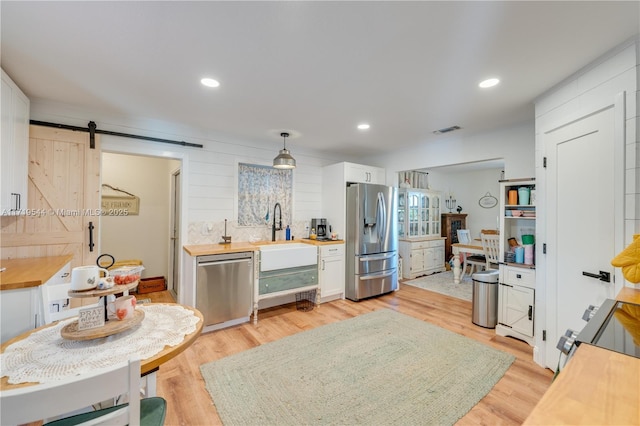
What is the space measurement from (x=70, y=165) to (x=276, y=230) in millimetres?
2552

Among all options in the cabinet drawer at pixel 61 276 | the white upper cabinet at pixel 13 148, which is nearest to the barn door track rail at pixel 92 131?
the white upper cabinet at pixel 13 148

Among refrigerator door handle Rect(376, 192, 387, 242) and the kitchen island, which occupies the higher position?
refrigerator door handle Rect(376, 192, 387, 242)

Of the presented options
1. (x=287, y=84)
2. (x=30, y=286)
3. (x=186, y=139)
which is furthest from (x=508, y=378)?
(x=186, y=139)

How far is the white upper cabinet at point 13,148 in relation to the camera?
2.04 m

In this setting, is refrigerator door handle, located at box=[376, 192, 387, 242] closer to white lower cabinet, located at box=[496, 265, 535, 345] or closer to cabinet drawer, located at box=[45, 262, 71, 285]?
white lower cabinet, located at box=[496, 265, 535, 345]

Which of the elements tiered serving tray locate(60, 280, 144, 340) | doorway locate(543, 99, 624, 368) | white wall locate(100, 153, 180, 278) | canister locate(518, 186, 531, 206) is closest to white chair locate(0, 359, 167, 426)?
tiered serving tray locate(60, 280, 144, 340)

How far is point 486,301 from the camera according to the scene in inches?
126

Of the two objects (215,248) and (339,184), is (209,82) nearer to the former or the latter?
(215,248)

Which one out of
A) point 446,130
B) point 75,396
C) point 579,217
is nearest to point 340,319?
point 579,217

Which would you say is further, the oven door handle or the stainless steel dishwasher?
the stainless steel dishwasher

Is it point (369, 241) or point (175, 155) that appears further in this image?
point (369, 241)

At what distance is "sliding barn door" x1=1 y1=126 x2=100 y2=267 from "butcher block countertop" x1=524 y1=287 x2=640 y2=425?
382 centimetres

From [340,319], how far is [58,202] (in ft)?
11.3

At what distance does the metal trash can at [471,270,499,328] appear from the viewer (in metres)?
3.19
